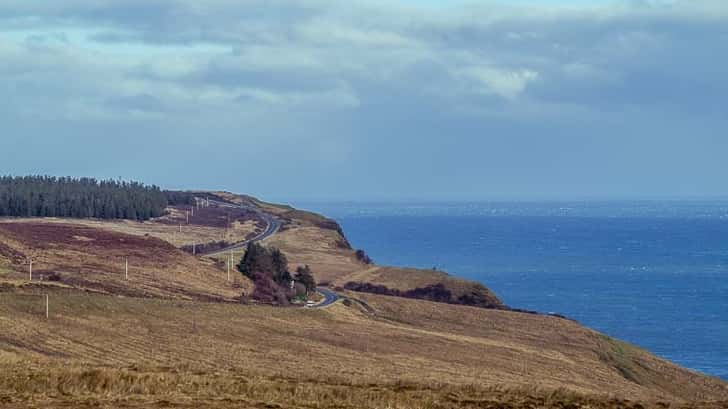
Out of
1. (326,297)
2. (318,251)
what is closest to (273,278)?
(326,297)

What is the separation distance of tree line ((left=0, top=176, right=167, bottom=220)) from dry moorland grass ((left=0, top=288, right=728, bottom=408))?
213ft

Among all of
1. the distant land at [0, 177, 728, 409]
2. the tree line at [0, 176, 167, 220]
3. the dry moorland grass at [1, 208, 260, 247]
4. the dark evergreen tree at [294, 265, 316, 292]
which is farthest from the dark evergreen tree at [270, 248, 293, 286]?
the tree line at [0, 176, 167, 220]

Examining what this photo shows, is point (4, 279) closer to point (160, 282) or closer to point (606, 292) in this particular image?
point (160, 282)

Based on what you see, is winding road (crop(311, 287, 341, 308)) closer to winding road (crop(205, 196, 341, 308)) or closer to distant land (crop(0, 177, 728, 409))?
winding road (crop(205, 196, 341, 308))

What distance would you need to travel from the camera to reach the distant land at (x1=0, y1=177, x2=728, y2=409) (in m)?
21.0

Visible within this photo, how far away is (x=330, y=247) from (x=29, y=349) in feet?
266

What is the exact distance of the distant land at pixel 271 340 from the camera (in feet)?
68.7

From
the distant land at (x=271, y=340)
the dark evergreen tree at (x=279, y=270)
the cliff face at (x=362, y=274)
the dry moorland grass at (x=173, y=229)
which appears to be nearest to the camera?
the distant land at (x=271, y=340)

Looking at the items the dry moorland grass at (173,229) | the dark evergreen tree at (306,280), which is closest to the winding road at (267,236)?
the dark evergreen tree at (306,280)

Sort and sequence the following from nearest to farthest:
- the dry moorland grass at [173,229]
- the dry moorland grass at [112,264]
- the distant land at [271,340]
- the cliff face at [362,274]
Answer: the distant land at [271,340]
the dry moorland grass at [112,264]
the cliff face at [362,274]
the dry moorland grass at [173,229]

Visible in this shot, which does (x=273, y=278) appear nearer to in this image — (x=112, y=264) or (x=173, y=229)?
(x=112, y=264)

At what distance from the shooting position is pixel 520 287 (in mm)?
121312

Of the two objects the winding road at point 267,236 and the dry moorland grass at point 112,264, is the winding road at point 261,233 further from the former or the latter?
the dry moorland grass at point 112,264

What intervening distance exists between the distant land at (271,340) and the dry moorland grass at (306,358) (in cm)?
10
